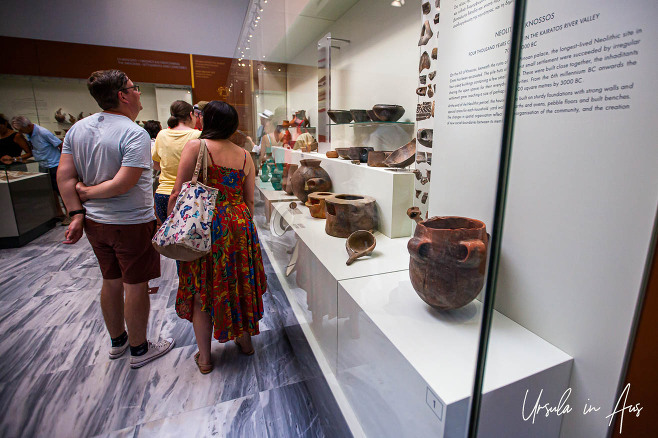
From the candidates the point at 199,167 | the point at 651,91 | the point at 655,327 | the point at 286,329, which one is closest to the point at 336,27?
the point at 199,167

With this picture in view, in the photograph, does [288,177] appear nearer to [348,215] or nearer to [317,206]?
[317,206]

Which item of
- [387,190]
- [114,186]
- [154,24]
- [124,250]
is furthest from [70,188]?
[154,24]

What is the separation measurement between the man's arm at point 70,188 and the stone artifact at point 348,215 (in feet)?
3.94

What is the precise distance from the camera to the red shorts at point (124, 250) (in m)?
1.59

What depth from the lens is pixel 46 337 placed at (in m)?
2.10

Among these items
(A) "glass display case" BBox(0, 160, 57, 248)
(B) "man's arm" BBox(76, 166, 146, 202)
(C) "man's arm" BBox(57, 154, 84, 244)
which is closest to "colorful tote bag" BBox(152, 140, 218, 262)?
(B) "man's arm" BBox(76, 166, 146, 202)

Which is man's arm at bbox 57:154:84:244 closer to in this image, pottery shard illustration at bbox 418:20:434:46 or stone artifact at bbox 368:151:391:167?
stone artifact at bbox 368:151:391:167

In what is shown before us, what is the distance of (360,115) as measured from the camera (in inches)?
92.2

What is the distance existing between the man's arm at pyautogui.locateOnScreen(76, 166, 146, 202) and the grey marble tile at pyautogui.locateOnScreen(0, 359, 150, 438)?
3.12 feet

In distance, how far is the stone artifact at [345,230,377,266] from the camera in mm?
1622

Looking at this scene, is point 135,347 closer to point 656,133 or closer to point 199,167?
point 199,167

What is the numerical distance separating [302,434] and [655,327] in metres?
1.26

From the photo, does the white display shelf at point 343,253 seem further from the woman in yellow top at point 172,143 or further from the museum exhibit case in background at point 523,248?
the woman in yellow top at point 172,143

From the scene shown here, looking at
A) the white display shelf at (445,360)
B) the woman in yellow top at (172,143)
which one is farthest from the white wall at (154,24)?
the white display shelf at (445,360)
